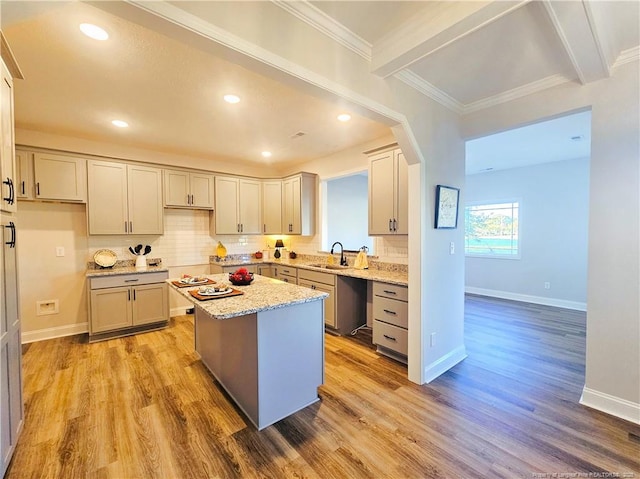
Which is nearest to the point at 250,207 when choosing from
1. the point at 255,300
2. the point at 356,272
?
the point at 356,272

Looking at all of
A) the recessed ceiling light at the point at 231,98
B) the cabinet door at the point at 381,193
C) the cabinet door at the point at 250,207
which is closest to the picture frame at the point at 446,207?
the cabinet door at the point at 381,193

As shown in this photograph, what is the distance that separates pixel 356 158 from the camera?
13.7 ft

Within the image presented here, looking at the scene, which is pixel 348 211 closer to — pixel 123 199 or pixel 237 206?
pixel 237 206

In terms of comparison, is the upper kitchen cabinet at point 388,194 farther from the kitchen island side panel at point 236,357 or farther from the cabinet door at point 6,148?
the cabinet door at point 6,148

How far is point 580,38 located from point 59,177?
506 cm

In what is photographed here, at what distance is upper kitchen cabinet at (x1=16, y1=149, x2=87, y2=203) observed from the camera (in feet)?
10.8

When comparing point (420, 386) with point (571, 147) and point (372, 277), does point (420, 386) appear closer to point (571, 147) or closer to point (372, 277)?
point (372, 277)

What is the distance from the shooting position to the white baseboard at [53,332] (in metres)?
3.56

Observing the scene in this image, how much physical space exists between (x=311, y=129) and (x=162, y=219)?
8.39 ft

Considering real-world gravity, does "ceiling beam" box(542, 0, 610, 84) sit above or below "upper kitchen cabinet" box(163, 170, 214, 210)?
above

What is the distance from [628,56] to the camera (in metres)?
1.99

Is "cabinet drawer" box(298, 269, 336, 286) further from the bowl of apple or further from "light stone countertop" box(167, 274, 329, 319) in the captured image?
the bowl of apple

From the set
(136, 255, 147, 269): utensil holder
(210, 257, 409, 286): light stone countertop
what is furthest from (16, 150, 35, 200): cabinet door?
(210, 257, 409, 286): light stone countertop

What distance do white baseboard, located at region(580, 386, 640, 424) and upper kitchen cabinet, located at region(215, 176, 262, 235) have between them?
453 centimetres
